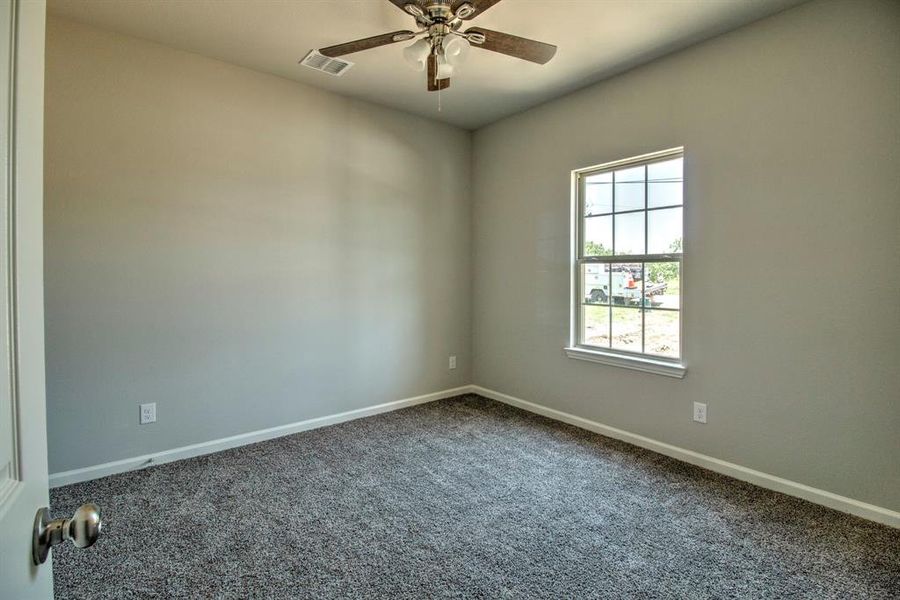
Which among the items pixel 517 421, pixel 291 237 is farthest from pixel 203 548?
pixel 517 421

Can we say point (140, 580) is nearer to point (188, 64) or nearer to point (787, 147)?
point (188, 64)

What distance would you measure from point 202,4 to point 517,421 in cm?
343

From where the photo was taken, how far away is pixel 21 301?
1.92ft

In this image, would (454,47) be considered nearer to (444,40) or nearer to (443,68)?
(444,40)

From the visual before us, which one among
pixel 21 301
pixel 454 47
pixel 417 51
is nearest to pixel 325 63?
pixel 417 51

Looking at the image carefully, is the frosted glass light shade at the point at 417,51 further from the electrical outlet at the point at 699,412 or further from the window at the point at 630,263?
the electrical outlet at the point at 699,412

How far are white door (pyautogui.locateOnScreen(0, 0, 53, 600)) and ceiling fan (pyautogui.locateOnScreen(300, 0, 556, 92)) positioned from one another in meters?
1.60

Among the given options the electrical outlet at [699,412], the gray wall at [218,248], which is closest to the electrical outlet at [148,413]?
the gray wall at [218,248]

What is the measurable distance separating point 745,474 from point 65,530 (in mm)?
3087

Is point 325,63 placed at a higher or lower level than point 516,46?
higher

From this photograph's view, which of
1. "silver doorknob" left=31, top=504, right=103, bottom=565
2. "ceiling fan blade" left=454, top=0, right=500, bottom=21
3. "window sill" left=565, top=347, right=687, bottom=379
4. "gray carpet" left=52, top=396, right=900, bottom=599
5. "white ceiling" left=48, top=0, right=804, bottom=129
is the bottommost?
"gray carpet" left=52, top=396, right=900, bottom=599

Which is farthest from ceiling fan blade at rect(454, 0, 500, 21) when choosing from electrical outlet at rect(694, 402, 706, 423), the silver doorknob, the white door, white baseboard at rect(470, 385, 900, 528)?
white baseboard at rect(470, 385, 900, 528)

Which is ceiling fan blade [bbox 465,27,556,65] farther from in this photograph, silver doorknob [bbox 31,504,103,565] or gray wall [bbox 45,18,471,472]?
silver doorknob [bbox 31,504,103,565]

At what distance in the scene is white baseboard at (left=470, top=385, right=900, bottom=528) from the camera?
219 centimetres
